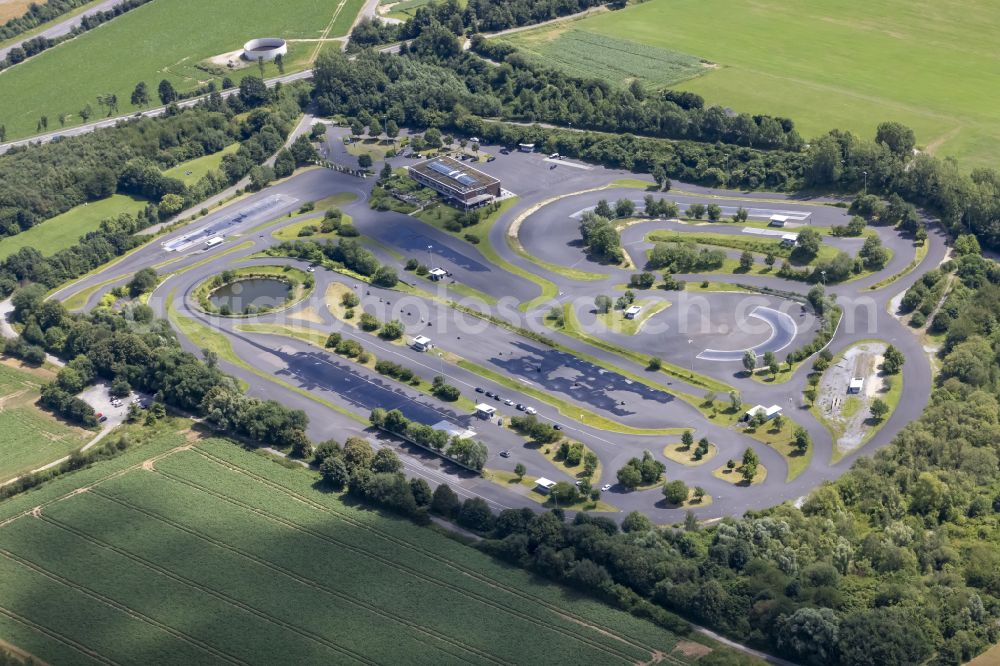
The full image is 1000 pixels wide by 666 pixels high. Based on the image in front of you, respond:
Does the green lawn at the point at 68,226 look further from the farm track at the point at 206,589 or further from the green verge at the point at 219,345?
the farm track at the point at 206,589

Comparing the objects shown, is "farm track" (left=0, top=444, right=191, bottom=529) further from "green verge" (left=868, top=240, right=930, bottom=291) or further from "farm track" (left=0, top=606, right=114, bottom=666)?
"green verge" (left=868, top=240, right=930, bottom=291)

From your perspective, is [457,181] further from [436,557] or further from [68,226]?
[436,557]

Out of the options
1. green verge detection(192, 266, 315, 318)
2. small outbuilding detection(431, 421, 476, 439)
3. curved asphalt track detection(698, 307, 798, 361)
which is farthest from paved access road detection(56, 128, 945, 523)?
small outbuilding detection(431, 421, 476, 439)

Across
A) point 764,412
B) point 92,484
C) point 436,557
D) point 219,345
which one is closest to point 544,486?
point 436,557

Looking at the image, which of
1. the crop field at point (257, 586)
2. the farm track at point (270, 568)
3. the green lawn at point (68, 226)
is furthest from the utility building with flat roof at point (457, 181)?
the farm track at point (270, 568)

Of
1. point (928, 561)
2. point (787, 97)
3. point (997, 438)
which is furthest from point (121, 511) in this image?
point (787, 97)
